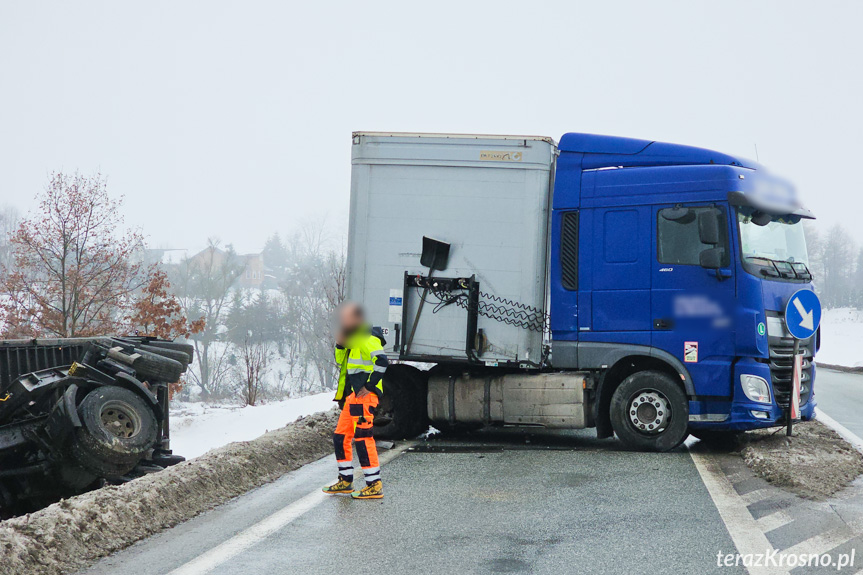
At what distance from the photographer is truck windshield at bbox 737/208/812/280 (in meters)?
9.17

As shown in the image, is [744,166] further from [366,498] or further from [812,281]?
[366,498]

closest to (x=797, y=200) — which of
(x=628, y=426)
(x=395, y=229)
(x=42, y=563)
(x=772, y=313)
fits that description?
(x=772, y=313)

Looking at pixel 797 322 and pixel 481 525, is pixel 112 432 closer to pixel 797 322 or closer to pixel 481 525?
pixel 481 525

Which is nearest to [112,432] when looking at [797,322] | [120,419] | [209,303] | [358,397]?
[120,419]

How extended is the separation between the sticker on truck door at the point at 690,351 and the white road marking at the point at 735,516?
1.10 metres

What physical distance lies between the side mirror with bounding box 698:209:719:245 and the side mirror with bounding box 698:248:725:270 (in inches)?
3.6

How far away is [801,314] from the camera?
357 inches

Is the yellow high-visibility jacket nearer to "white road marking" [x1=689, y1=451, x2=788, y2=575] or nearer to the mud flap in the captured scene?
the mud flap

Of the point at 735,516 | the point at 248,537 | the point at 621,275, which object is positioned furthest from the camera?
the point at 621,275

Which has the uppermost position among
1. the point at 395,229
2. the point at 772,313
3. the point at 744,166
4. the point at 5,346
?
the point at 744,166

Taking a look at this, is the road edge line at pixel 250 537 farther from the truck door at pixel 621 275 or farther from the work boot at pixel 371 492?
the truck door at pixel 621 275

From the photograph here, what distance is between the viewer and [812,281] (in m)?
9.88

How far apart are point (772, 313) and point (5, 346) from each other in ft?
26.6

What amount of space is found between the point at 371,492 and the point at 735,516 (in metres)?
2.73
